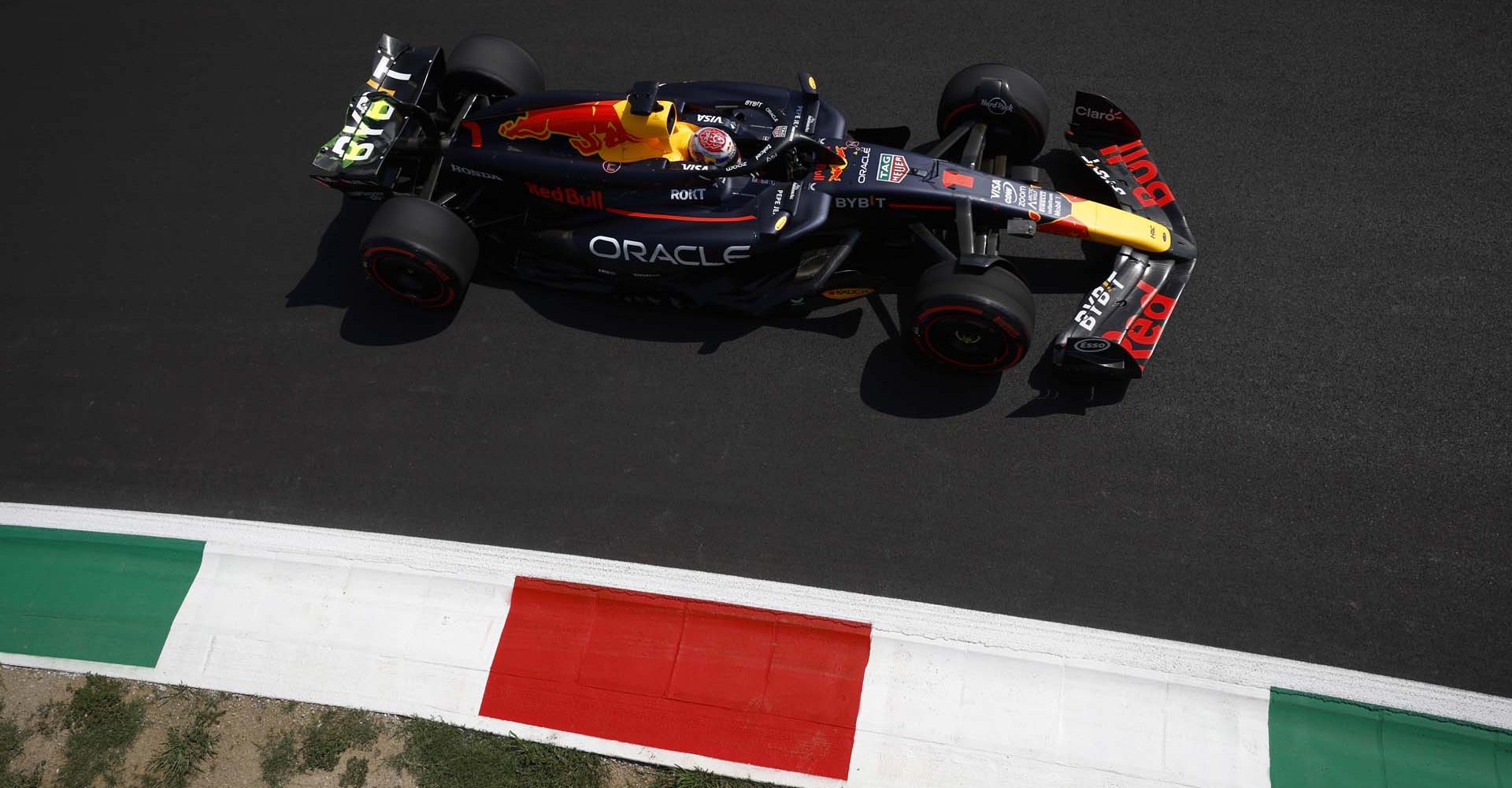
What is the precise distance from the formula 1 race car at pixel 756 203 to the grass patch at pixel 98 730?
370 centimetres

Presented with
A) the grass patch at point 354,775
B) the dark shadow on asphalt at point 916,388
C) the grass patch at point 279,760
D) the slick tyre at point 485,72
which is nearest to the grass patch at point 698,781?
the grass patch at point 354,775

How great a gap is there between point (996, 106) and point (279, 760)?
7.48 metres

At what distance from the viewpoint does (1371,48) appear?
944 cm

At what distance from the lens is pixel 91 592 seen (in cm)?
762

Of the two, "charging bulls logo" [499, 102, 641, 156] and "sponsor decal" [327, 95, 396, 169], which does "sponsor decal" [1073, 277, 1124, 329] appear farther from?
"sponsor decal" [327, 95, 396, 169]

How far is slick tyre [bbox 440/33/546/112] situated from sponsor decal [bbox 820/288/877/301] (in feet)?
10.9

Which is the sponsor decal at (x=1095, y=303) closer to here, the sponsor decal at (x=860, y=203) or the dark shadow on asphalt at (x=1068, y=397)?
the dark shadow on asphalt at (x=1068, y=397)

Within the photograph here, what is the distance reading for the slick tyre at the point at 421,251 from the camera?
7742 millimetres

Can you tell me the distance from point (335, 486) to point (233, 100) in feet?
16.3

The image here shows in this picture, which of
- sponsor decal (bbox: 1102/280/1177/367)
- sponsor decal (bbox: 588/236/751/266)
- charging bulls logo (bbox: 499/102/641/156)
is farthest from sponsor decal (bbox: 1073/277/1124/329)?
charging bulls logo (bbox: 499/102/641/156)

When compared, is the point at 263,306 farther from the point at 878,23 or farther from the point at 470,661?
the point at 878,23

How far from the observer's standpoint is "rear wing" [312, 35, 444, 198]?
7.88 m

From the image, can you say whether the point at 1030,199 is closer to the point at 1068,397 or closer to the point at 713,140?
the point at 1068,397

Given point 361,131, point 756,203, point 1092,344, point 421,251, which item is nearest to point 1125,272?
point 1092,344
